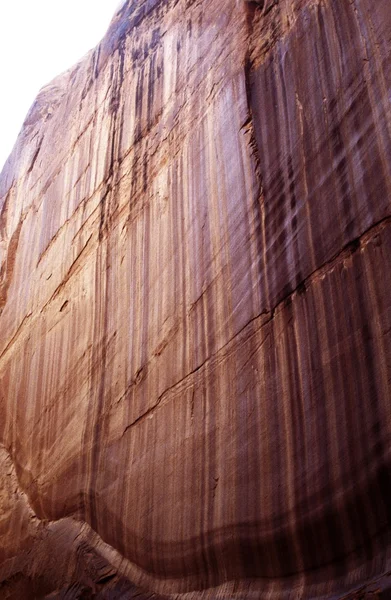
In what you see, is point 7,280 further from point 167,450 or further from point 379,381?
point 379,381

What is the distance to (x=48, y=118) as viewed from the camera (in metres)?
11.7

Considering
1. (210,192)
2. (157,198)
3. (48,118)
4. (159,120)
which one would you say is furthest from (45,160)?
(210,192)

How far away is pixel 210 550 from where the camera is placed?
15.1ft

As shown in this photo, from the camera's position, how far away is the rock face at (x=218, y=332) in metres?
3.98

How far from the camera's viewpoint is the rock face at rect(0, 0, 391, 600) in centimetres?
398

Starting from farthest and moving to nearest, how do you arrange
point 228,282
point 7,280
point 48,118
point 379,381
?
point 48,118
point 7,280
point 228,282
point 379,381

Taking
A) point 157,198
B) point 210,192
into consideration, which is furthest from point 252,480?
point 157,198

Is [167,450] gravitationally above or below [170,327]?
below

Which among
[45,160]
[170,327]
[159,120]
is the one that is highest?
[45,160]

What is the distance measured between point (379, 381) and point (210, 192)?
8.84 ft

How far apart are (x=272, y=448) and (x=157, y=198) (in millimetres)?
3251

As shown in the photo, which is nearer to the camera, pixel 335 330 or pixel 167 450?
pixel 335 330

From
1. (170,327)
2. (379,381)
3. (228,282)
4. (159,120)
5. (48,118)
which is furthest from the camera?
(48,118)

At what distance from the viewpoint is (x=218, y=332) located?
17.1 ft
